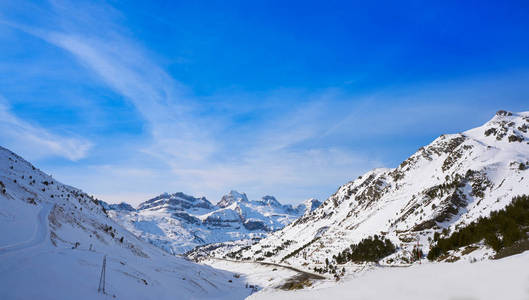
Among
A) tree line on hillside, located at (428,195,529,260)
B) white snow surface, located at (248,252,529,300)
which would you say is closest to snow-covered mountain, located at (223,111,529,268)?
tree line on hillside, located at (428,195,529,260)

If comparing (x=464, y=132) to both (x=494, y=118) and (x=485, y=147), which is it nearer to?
(x=494, y=118)

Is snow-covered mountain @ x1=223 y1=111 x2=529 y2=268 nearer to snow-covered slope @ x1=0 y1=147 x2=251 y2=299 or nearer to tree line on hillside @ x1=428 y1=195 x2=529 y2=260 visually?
tree line on hillside @ x1=428 y1=195 x2=529 y2=260

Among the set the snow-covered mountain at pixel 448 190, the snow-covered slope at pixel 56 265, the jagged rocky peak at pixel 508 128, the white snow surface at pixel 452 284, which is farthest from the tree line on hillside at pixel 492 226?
the jagged rocky peak at pixel 508 128

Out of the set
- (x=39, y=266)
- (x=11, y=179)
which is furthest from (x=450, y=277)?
(x=11, y=179)

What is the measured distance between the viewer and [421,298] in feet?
18.8

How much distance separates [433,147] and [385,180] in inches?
1415

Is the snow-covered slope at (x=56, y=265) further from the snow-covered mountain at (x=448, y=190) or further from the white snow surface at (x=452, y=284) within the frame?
the snow-covered mountain at (x=448, y=190)

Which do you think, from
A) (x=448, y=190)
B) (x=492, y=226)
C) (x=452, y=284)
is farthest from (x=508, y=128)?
(x=452, y=284)

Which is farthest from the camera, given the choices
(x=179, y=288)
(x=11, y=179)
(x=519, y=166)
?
(x=519, y=166)

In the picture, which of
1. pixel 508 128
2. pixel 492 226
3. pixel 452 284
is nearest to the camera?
pixel 452 284

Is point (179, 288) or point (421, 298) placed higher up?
point (421, 298)

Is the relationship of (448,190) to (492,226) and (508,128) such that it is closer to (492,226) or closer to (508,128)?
(492,226)

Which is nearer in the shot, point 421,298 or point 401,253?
point 421,298

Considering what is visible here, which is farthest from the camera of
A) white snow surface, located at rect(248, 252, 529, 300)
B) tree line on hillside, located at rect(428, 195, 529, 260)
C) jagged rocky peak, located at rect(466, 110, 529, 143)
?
jagged rocky peak, located at rect(466, 110, 529, 143)
